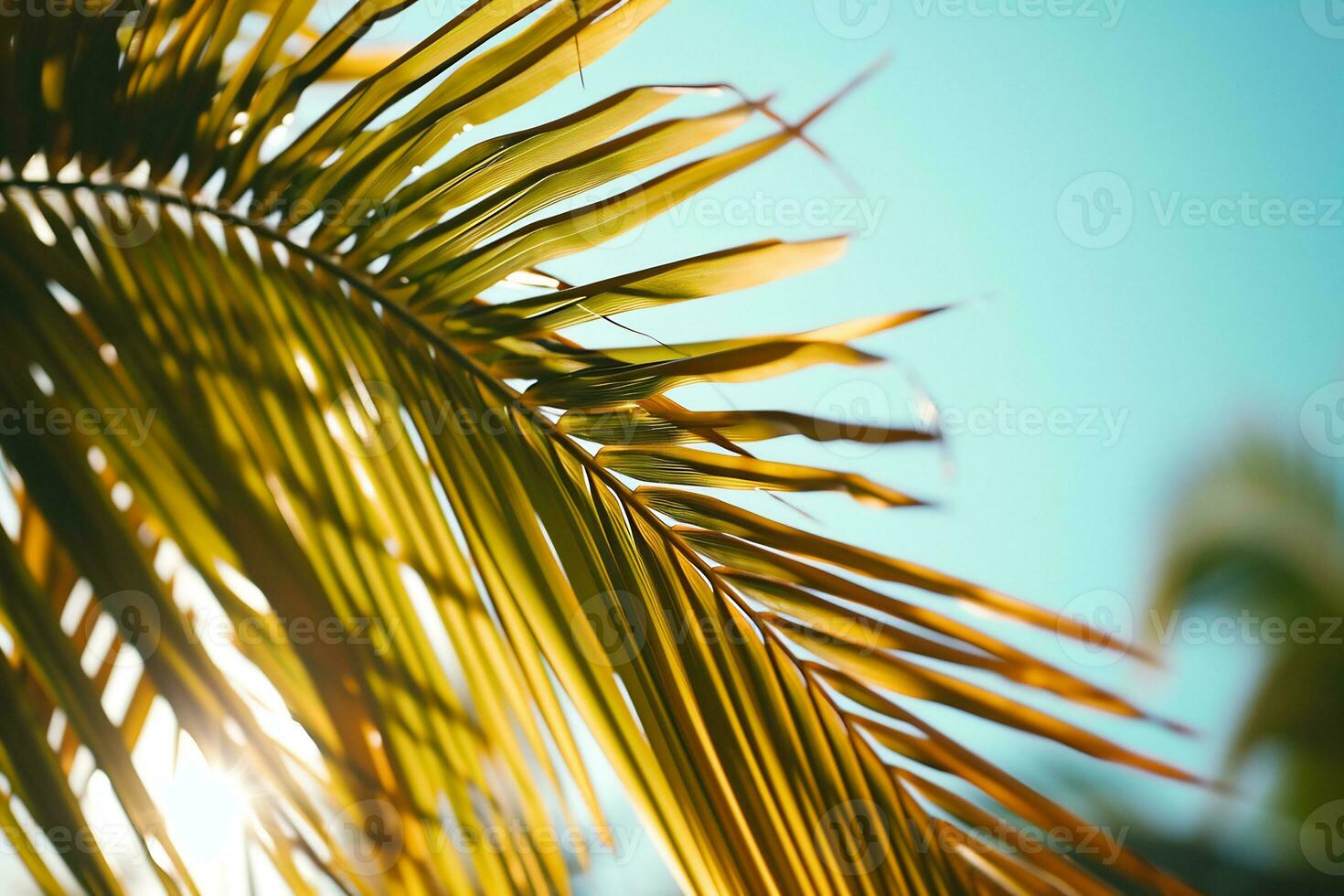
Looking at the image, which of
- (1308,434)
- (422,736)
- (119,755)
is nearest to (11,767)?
(119,755)

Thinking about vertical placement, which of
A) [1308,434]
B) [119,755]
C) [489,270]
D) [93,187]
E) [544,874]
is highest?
[93,187]

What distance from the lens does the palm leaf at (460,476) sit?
1.00ft

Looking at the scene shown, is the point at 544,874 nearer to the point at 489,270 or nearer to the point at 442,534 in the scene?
the point at 442,534

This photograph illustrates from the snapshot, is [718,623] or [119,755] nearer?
[119,755]

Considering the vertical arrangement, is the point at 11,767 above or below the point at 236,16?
below

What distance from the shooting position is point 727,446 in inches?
15.7

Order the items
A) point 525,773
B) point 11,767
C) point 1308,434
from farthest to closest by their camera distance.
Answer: point 1308,434
point 525,773
point 11,767

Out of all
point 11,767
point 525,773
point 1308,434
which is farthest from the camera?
point 1308,434

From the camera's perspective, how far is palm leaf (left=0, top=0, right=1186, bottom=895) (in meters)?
0.30

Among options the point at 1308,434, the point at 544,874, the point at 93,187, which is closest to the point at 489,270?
the point at 93,187

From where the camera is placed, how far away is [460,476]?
39cm

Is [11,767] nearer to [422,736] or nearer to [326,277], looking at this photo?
[422,736]

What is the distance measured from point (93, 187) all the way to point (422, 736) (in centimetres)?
35

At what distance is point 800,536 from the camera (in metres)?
0.40
